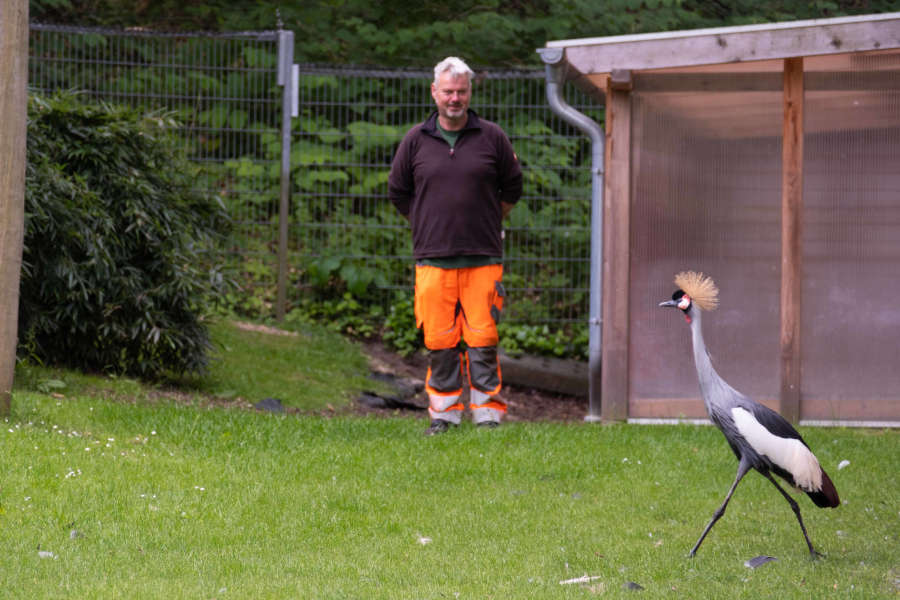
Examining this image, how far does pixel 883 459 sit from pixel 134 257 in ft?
18.0

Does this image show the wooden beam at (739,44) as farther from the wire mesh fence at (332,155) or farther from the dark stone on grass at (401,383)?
the dark stone on grass at (401,383)

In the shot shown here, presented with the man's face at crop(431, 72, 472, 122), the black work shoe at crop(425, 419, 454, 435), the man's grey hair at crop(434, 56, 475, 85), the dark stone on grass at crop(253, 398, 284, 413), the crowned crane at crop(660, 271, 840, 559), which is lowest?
the dark stone on grass at crop(253, 398, 284, 413)

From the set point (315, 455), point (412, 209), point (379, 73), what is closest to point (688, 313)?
point (315, 455)

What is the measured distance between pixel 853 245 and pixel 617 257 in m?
1.63

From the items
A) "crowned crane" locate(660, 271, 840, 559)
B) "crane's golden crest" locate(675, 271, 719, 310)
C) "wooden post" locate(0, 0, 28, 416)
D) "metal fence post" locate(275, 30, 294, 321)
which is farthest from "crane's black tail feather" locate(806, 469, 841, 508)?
"metal fence post" locate(275, 30, 294, 321)

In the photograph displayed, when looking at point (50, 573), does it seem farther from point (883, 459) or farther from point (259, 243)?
point (259, 243)

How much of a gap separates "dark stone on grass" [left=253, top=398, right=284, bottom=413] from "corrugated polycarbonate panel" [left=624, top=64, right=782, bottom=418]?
2682mm

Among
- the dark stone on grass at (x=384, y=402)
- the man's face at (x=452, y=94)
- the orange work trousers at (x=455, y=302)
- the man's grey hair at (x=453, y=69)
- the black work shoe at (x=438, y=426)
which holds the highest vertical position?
the man's grey hair at (x=453, y=69)

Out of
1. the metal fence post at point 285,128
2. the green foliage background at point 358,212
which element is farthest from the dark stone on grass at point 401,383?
the metal fence post at point 285,128

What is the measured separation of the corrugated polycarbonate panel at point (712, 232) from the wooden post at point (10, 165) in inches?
159

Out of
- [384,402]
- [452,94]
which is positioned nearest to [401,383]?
[384,402]

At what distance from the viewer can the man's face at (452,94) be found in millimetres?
7066

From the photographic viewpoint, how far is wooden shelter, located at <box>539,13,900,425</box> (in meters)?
8.01

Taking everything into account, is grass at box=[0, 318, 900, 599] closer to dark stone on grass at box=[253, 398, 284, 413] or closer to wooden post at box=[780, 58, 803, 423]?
wooden post at box=[780, 58, 803, 423]
